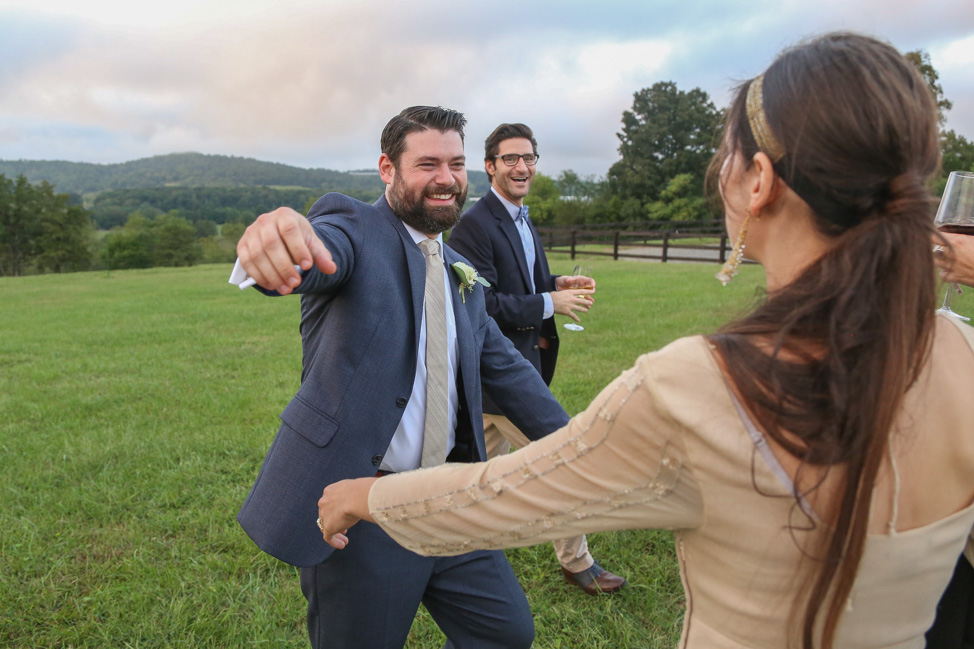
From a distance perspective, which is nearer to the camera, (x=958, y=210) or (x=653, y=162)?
(x=958, y=210)

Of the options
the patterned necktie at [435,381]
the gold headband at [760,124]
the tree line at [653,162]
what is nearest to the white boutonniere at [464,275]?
the patterned necktie at [435,381]

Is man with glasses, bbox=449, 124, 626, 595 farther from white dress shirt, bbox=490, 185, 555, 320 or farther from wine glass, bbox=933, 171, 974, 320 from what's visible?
wine glass, bbox=933, 171, 974, 320

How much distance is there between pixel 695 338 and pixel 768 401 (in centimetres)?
14

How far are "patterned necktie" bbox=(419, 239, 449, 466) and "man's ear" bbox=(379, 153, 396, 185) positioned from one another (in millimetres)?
600

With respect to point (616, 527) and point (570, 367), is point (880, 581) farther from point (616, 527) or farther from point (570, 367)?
point (570, 367)

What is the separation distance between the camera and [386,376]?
228 centimetres

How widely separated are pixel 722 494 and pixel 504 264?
3.70m

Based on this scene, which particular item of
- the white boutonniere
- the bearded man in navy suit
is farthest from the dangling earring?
the white boutonniere

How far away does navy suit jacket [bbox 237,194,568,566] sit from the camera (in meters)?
2.23

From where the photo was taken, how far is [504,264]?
468 cm

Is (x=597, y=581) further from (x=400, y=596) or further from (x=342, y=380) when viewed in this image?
(x=342, y=380)

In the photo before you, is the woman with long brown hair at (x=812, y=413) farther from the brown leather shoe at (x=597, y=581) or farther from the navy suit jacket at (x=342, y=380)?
the brown leather shoe at (x=597, y=581)

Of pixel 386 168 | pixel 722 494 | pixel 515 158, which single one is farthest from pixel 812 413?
pixel 515 158

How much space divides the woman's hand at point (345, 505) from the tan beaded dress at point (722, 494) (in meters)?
0.28
